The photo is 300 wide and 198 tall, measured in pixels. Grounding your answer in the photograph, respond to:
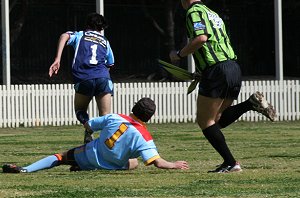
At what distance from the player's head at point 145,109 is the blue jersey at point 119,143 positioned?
0.09 metres

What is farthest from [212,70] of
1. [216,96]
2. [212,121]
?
[212,121]

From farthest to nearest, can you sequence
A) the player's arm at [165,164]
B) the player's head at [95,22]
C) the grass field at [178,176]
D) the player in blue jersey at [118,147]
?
the player's head at [95,22] < the player in blue jersey at [118,147] < the player's arm at [165,164] < the grass field at [178,176]

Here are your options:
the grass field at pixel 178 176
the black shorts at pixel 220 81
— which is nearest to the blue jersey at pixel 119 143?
the grass field at pixel 178 176

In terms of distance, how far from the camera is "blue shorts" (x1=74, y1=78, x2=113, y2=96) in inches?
528

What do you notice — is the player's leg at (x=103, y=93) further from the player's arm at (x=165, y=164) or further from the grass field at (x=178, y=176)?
the player's arm at (x=165, y=164)

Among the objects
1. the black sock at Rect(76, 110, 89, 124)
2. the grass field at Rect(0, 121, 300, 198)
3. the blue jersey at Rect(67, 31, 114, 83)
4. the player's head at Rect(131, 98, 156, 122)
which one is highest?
the blue jersey at Rect(67, 31, 114, 83)

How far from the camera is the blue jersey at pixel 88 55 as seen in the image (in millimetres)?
13469

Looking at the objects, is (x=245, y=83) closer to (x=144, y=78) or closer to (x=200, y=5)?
(x=144, y=78)

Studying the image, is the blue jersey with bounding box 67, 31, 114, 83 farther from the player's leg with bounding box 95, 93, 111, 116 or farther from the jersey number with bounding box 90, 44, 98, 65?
the player's leg with bounding box 95, 93, 111, 116

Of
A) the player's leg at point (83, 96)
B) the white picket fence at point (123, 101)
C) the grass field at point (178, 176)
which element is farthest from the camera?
the white picket fence at point (123, 101)

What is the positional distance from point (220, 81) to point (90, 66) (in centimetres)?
302

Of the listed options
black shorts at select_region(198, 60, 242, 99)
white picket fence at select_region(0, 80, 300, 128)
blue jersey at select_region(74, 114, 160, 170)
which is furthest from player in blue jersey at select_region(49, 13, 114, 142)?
white picket fence at select_region(0, 80, 300, 128)

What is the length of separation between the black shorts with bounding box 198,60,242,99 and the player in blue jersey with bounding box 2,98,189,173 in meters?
0.73

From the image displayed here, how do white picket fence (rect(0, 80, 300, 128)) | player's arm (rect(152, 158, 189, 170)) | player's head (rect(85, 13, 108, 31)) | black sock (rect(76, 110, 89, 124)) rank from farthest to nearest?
1. white picket fence (rect(0, 80, 300, 128))
2. player's head (rect(85, 13, 108, 31))
3. black sock (rect(76, 110, 89, 124))
4. player's arm (rect(152, 158, 189, 170))
